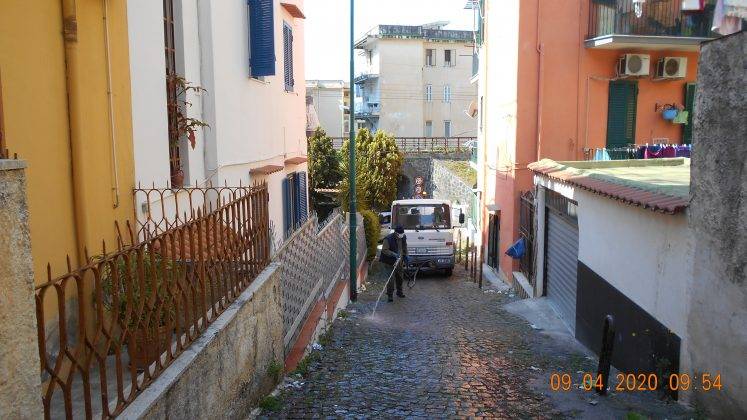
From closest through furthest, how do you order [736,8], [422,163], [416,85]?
[736,8] < [422,163] < [416,85]

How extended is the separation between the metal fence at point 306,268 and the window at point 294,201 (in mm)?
1593

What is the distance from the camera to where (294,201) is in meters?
15.1

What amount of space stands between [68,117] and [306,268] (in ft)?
13.8

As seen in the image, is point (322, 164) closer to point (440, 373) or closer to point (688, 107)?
point (688, 107)

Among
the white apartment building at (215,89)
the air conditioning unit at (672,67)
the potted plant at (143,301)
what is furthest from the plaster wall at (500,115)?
the potted plant at (143,301)

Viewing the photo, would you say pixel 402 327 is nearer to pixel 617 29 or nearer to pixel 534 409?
pixel 534 409

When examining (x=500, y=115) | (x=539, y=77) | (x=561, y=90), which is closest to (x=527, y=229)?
(x=561, y=90)

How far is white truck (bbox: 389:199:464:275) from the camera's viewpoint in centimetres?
1788

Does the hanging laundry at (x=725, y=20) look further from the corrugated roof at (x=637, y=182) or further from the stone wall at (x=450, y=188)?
the stone wall at (x=450, y=188)

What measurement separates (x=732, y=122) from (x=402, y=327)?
6598 millimetres

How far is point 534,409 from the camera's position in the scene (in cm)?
575

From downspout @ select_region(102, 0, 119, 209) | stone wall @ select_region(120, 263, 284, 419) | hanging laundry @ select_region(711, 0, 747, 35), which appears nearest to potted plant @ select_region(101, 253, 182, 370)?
stone wall @ select_region(120, 263, 284, 419)

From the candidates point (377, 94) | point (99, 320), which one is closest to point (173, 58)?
point (99, 320)

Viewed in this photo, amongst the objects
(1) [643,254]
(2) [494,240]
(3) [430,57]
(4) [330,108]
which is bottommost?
(2) [494,240]
